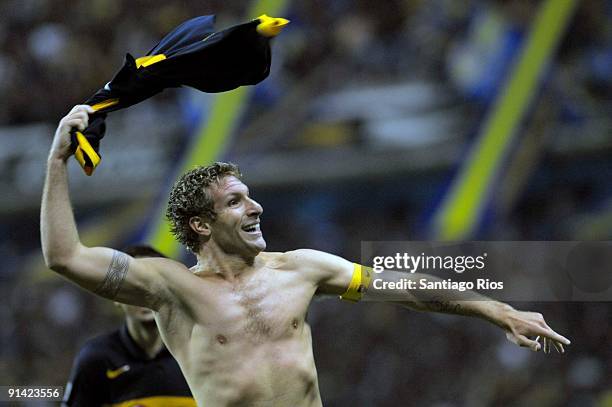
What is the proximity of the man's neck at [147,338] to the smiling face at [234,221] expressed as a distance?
1.37 metres

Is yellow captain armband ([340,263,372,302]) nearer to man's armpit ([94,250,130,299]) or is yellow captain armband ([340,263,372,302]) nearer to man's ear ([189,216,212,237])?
man's ear ([189,216,212,237])

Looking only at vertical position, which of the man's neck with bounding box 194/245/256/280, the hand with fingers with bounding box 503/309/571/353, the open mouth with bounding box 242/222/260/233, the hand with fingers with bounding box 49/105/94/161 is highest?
the hand with fingers with bounding box 49/105/94/161

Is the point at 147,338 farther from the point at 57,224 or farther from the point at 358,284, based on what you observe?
the point at 57,224

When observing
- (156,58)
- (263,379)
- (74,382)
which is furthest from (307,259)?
(74,382)

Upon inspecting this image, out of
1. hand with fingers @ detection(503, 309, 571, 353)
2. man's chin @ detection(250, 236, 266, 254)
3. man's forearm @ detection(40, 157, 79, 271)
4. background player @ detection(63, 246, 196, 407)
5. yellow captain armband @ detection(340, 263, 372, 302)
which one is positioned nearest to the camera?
man's forearm @ detection(40, 157, 79, 271)

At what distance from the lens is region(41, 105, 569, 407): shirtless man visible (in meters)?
3.40

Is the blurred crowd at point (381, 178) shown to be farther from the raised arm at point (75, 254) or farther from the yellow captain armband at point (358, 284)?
the raised arm at point (75, 254)

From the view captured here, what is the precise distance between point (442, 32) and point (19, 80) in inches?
168

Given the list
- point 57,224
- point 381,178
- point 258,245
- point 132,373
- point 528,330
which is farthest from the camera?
point 381,178

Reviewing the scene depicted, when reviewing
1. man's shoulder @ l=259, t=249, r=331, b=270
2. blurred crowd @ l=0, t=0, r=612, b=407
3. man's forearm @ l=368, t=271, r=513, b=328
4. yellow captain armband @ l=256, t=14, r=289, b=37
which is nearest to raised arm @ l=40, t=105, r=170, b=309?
man's shoulder @ l=259, t=249, r=331, b=270

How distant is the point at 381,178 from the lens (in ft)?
28.9

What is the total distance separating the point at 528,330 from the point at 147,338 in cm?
221

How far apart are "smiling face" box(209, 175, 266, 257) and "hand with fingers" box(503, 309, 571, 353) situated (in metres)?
0.99

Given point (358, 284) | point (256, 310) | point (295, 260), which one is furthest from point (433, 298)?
point (256, 310)
